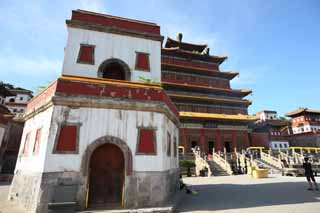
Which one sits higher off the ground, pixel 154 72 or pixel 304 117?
pixel 304 117

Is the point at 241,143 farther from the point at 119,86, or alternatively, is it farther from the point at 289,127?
the point at 119,86

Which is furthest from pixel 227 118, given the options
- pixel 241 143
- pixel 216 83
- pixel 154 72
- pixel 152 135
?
pixel 152 135

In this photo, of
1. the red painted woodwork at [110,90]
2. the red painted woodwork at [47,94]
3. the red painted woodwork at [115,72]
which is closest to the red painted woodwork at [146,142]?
the red painted woodwork at [110,90]

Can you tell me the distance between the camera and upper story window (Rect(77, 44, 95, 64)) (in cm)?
998

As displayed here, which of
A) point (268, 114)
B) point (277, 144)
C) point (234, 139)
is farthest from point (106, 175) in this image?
point (268, 114)

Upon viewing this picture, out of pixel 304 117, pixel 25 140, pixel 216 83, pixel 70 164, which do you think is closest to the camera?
pixel 70 164

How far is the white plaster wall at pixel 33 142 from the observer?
22.2 feet

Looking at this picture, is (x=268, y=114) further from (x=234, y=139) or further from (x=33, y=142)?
(x=33, y=142)

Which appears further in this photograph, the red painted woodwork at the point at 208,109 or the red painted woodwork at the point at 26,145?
the red painted woodwork at the point at 208,109

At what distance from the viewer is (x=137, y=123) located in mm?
7586

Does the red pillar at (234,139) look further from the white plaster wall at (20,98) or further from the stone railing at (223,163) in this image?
the white plaster wall at (20,98)

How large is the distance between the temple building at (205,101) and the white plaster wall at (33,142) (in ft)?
65.4

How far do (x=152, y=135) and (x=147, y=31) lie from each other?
700 cm

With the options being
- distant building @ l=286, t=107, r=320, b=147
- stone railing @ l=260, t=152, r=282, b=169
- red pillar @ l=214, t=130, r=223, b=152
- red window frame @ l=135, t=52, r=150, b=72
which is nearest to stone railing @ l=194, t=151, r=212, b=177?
red pillar @ l=214, t=130, r=223, b=152
